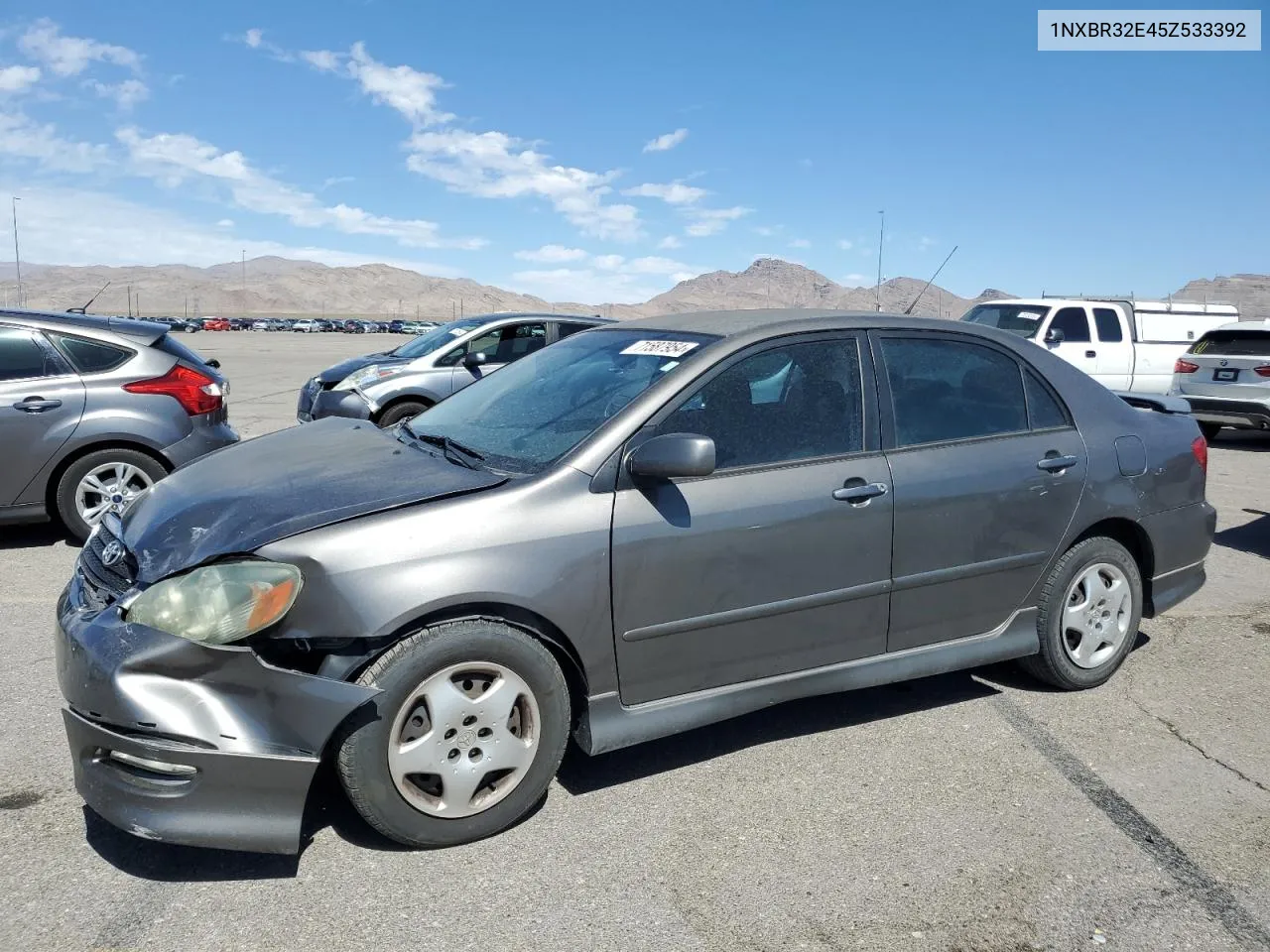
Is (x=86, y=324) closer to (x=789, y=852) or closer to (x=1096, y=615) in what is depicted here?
(x=789, y=852)

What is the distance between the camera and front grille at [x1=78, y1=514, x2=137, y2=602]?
324 cm

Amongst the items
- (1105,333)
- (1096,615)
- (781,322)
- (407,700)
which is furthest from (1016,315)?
(407,700)

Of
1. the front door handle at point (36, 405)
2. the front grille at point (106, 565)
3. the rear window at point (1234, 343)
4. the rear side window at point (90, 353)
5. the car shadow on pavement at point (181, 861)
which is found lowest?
the car shadow on pavement at point (181, 861)

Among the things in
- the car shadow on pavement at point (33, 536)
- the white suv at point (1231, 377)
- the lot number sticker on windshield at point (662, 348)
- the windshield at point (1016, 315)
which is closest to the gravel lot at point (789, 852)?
the lot number sticker on windshield at point (662, 348)

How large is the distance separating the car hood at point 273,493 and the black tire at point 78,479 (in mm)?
3185

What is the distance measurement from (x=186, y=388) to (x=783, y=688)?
5049 mm

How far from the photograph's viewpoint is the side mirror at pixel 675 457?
10.8 ft

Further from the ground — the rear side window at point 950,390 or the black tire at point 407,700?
the rear side window at point 950,390

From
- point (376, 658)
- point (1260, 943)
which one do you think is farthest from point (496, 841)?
point (1260, 943)

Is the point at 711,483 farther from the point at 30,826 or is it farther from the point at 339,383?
the point at 339,383

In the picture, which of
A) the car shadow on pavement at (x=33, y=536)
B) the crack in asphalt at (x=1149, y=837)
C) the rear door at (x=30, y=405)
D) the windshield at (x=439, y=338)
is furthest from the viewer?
the windshield at (x=439, y=338)

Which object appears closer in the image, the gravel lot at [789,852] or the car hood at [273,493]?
the gravel lot at [789,852]

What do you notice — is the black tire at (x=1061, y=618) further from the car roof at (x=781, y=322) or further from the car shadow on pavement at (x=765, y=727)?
the car roof at (x=781, y=322)

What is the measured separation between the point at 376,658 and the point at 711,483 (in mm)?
1251
